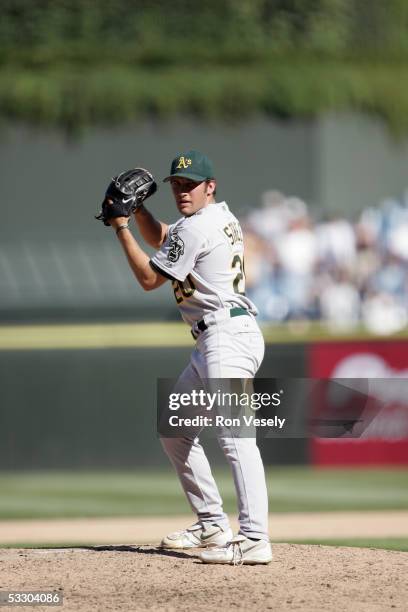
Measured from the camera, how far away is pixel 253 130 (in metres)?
18.3

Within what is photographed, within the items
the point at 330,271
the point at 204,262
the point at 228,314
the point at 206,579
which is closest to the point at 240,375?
the point at 228,314

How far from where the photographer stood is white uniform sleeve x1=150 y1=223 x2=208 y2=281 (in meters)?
5.83

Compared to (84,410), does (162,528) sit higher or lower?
lower

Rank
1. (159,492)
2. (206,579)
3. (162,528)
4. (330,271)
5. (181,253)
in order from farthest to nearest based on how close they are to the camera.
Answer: (330,271) → (159,492) → (162,528) → (181,253) → (206,579)

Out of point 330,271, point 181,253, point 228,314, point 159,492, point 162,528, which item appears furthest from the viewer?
point 330,271

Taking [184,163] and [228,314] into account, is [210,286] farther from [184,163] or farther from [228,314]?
[184,163]

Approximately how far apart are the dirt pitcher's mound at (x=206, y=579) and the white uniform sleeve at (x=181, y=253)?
1.38m

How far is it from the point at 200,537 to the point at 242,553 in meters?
0.51

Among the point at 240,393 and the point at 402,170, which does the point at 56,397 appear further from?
the point at 402,170

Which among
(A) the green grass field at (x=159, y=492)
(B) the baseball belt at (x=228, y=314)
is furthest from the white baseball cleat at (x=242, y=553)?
(A) the green grass field at (x=159, y=492)

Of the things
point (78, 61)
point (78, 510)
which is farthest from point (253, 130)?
point (78, 510)

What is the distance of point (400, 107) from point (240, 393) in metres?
13.4

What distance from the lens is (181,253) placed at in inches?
230

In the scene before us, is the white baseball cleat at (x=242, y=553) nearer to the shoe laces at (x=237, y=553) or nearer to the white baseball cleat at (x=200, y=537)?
the shoe laces at (x=237, y=553)
